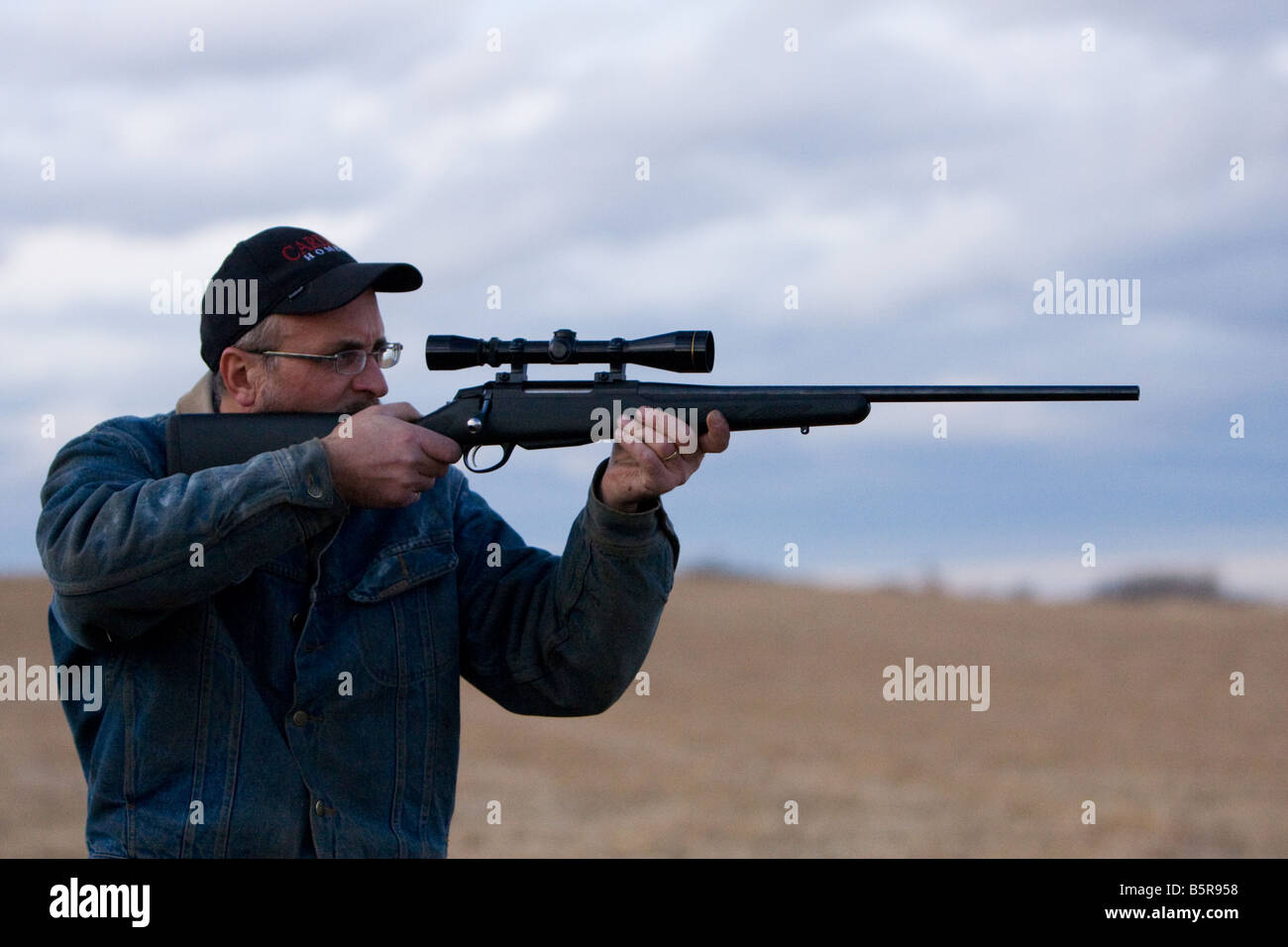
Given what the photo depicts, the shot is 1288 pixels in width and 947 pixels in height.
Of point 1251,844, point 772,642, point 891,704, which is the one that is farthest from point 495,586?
point 772,642

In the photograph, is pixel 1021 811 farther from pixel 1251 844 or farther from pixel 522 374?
pixel 522 374

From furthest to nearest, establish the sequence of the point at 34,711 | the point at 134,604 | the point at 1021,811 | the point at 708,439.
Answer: the point at 34,711, the point at 1021,811, the point at 708,439, the point at 134,604

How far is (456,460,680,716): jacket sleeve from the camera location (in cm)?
418

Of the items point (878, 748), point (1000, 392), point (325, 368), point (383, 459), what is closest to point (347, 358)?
point (325, 368)

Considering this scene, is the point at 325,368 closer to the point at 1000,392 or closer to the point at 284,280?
the point at 284,280

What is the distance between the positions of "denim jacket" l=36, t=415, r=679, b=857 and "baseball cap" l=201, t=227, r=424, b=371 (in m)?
0.39

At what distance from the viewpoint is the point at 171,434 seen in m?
4.20

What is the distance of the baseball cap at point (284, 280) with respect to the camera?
13.9 feet

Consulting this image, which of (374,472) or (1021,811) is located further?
(1021,811)

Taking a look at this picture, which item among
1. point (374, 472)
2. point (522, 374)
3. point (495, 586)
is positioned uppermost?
point (522, 374)

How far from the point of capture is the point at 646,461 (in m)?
4.13

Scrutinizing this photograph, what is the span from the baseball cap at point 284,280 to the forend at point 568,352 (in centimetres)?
23

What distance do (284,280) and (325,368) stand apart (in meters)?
0.28

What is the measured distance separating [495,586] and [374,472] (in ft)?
2.03
